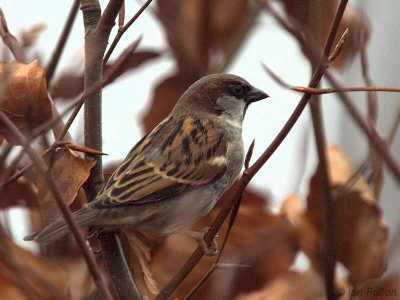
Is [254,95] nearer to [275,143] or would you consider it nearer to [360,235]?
[360,235]

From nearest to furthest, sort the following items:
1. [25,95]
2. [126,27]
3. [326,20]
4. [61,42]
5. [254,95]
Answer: [126,27]
[25,95]
[61,42]
[326,20]
[254,95]

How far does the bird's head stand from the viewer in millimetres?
3953

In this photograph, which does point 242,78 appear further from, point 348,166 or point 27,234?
point 27,234

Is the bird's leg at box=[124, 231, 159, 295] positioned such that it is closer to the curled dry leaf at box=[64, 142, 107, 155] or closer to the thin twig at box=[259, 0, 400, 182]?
the curled dry leaf at box=[64, 142, 107, 155]

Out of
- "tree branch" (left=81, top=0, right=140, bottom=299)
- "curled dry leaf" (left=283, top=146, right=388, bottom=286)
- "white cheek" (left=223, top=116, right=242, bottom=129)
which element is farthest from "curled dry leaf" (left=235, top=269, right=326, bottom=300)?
"white cheek" (left=223, top=116, right=242, bottom=129)

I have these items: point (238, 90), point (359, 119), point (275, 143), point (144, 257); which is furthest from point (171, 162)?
point (359, 119)

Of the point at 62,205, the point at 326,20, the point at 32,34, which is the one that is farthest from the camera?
the point at 326,20

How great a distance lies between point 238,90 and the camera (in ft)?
13.1

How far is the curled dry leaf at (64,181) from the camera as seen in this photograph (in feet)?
7.16

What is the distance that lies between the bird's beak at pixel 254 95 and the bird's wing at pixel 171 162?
26 cm

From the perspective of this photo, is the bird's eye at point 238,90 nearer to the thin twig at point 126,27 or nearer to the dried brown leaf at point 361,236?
the dried brown leaf at point 361,236

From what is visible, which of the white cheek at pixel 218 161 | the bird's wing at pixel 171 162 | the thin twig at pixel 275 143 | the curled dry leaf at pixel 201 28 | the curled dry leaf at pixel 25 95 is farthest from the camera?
the white cheek at pixel 218 161

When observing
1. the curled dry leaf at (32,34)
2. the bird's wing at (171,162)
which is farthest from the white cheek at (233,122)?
the curled dry leaf at (32,34)

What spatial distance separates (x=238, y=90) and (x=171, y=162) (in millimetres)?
633
